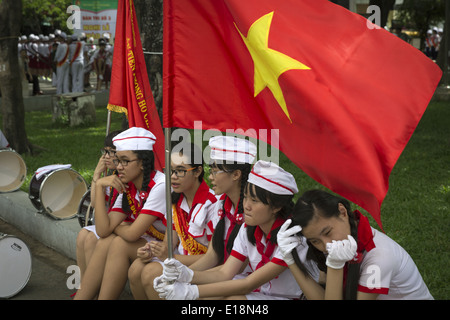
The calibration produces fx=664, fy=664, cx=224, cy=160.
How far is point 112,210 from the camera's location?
492 cm

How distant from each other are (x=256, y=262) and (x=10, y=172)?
4.99 meters

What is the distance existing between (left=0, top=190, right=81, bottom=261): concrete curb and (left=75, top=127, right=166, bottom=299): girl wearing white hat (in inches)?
60.8

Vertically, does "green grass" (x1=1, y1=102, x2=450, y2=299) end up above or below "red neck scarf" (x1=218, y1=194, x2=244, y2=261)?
below

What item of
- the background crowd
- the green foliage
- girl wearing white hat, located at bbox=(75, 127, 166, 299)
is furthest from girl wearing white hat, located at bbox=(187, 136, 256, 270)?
the green foliage

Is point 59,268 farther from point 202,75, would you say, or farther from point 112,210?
point 202,75

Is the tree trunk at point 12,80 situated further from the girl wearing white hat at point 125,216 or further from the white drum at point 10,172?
the girl wearing white hat at point 125,216

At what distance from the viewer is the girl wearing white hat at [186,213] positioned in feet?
14.3

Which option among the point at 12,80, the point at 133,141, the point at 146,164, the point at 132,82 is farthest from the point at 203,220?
the point at 12,80

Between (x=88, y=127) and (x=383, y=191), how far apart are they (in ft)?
40.6

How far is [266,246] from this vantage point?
3.90m

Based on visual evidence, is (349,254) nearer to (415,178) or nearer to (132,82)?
(132,82)

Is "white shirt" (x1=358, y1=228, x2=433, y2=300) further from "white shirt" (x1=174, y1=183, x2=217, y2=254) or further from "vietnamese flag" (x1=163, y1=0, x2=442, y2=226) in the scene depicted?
"white shirt" (x1=174, y1=183, x2=217, y2=254)

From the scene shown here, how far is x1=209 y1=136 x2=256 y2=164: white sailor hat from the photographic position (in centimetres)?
418

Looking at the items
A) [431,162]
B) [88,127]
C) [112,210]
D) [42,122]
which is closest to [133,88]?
[112,210]
